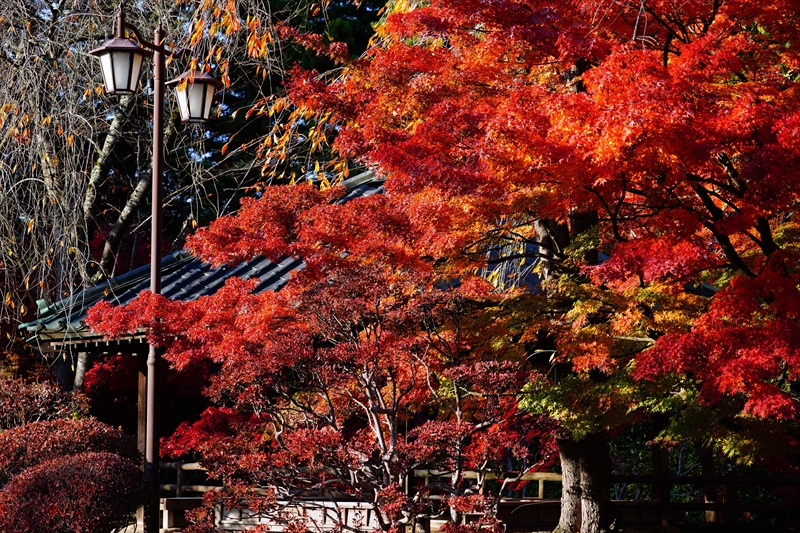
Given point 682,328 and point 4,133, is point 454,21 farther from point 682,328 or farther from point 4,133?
point 4,133

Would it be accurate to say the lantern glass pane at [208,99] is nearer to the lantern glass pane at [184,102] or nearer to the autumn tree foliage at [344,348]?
the lantern glass pane at [184,102]

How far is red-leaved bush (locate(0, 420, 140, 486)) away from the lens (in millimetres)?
9672

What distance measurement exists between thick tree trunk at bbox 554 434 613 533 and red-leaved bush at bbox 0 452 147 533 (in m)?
4.27

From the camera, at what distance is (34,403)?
1209 centimetres

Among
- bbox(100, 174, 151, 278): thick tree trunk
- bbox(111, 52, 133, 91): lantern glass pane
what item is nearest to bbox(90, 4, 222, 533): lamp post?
bbox(111, 52, 133, 91): lantern glass pane

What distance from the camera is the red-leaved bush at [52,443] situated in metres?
9.67

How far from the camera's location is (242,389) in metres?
8.80

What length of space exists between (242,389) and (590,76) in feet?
13.7

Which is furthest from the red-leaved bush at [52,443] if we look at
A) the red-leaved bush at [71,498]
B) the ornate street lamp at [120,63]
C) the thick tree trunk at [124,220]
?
the thick tree trunk at [124,220]

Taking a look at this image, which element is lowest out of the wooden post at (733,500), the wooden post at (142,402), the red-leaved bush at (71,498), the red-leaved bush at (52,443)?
the wooden post at (733,500)

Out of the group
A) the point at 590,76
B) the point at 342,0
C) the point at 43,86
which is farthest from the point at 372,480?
the point at 342,0

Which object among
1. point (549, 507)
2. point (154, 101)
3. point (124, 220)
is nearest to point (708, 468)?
point (549, 507)

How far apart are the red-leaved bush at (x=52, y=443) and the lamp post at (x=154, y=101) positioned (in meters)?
1.14

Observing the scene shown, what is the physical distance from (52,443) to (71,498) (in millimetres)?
1429
